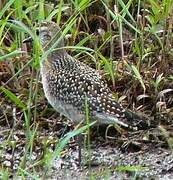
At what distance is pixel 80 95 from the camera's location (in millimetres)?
6062

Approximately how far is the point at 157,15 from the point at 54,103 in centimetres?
135

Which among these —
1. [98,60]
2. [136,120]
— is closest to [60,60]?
[98,60]

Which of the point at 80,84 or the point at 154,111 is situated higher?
the point at 80,84

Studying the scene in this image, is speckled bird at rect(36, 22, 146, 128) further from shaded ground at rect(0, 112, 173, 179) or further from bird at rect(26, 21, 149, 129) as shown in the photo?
shaded ground at rect(0, 112, 173, 179)

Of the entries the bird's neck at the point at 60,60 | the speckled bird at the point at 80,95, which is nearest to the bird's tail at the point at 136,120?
the speckled bird at the point at 80,95

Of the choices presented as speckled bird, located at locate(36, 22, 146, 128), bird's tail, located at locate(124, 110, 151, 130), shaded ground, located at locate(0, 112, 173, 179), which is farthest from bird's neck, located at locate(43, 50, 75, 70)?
bird's tail, located at locate(124, 110, 151, 130)

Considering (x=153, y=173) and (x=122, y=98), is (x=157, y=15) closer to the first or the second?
(x=122, y=98)

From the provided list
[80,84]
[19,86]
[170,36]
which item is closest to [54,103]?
[80,84]

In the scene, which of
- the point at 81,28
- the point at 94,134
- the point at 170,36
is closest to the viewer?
the point at 94,134

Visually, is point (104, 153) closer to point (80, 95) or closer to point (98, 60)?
point (80, 95)

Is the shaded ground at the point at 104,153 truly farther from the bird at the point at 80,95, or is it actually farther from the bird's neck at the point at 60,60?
the bird's neck at the point at 60,60

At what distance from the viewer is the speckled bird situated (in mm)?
6055

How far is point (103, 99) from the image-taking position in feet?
19.9

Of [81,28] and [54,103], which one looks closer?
[54,103]
